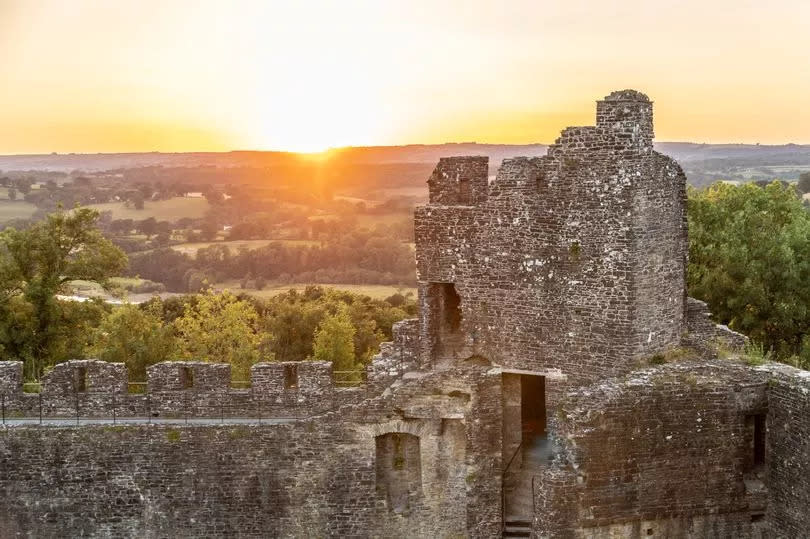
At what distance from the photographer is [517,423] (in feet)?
63.7

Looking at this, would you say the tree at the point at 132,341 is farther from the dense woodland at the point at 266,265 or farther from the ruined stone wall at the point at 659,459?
the ruined stone wall at the point at 659,459

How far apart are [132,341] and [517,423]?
19.6 metres

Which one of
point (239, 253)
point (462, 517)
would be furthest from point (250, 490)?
point (239, 253)

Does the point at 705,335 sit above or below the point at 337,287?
above

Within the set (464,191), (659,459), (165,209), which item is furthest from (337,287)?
(659,459)

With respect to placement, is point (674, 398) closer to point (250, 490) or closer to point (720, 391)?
point (720, 391)

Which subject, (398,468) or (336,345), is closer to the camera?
(398,468)

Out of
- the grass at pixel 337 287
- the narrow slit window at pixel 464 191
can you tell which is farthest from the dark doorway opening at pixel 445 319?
the grass at pixel 337 287

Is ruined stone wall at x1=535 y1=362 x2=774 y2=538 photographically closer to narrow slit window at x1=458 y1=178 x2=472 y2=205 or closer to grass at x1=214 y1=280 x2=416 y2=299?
narrow slit window at x1=458 y1=178 x2=472 y2=205

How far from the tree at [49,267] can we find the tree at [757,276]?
19.2 meters

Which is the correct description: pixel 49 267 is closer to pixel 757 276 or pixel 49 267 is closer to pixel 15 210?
pixel 757 276

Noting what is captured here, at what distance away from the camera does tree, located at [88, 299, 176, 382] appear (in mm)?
34969

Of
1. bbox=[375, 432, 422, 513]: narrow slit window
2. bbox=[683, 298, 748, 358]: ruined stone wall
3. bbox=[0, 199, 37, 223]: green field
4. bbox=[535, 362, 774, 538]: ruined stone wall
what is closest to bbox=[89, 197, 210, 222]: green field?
bbox=[0, 199, 37, 223]: green field

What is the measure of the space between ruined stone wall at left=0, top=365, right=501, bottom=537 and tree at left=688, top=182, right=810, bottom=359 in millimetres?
14688
